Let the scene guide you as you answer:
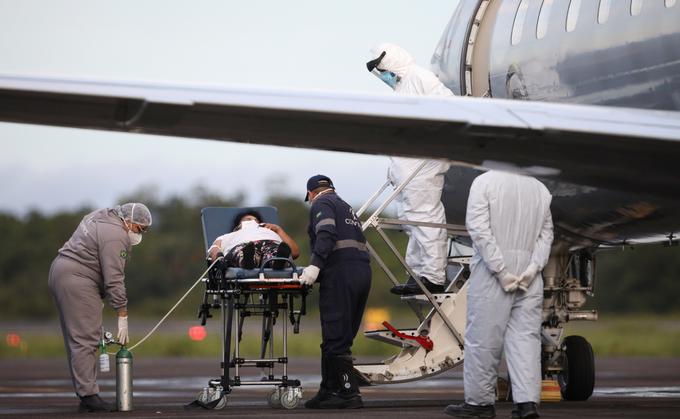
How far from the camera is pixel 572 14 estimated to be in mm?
13211

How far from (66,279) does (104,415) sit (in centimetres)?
151

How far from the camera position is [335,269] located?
13508mm

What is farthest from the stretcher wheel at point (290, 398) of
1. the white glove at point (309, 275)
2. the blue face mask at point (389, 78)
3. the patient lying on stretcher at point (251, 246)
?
the blue face mask at point (389, 78)

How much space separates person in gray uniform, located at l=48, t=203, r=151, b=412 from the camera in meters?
13.5

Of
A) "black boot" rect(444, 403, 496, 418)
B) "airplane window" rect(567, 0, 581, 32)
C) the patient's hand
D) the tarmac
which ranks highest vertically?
"airplane window" rect(567, 0, 581, 32)

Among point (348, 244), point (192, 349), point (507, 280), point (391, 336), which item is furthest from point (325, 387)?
point (192, 349)

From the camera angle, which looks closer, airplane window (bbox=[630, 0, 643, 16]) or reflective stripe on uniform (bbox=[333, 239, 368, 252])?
airplane window (bbox=[630, 0, 643, 16])

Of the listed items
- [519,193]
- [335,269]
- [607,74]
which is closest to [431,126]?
[519,193]

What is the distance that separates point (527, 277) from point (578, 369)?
11.2 ft

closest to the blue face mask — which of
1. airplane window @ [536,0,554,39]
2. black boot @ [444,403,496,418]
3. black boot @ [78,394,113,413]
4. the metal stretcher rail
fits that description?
airplane window @ [536,0,554,39]

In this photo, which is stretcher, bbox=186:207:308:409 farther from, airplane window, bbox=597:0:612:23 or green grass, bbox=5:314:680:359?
green grass, bbox=5:314:680:359

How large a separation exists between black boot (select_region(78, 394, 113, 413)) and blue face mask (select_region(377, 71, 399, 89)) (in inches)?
179

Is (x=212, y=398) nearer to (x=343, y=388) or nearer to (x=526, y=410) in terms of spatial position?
(x=343, y=388)

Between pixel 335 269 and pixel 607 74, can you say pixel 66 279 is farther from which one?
pixel 607 74
